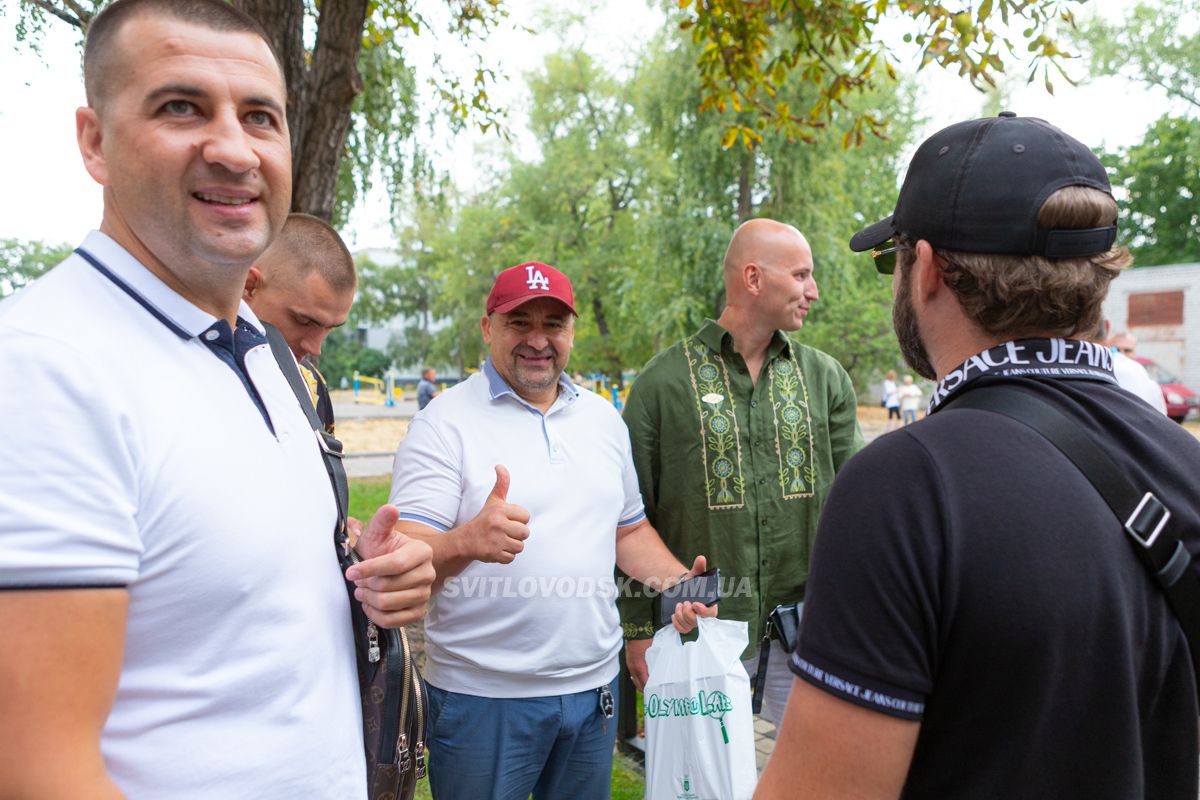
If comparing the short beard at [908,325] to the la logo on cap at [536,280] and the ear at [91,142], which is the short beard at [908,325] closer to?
the ear at [91,142]

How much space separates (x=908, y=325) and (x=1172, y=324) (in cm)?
3880

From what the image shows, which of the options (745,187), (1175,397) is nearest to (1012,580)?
(745,187)

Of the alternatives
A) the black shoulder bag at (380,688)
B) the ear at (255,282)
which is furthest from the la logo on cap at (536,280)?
the black shoulder bag at (380,688)

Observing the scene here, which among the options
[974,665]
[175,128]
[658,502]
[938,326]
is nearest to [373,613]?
[175,128]

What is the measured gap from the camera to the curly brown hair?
1.33 metres

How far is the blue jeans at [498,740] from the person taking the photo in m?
2.69

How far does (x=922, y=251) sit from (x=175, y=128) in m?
1.29

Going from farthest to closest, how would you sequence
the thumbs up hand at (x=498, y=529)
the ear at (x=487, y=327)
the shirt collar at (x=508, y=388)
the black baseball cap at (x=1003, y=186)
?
the ear at (x=487, y=327), the shirt collar at (x=508, y=388), the thumbs up hand at (x=498, y=529), the black baseball cap at (x=1003, y=186)

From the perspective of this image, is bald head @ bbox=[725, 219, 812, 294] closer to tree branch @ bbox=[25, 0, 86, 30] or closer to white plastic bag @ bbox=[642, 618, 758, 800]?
white plastic bag @ bbox=[642, 618, 758, 800]

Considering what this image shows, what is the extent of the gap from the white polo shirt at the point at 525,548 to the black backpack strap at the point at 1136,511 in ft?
5.89

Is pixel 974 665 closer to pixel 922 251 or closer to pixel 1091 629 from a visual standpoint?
pixel 1091 629

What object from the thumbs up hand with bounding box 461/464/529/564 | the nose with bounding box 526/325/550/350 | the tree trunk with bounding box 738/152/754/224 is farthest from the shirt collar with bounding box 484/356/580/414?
the tree trunk with bounding box 738/152/754/224

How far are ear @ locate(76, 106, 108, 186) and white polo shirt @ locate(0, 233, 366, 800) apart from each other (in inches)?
5.4

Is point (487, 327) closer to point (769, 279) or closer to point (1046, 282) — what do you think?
point (769, 279)
